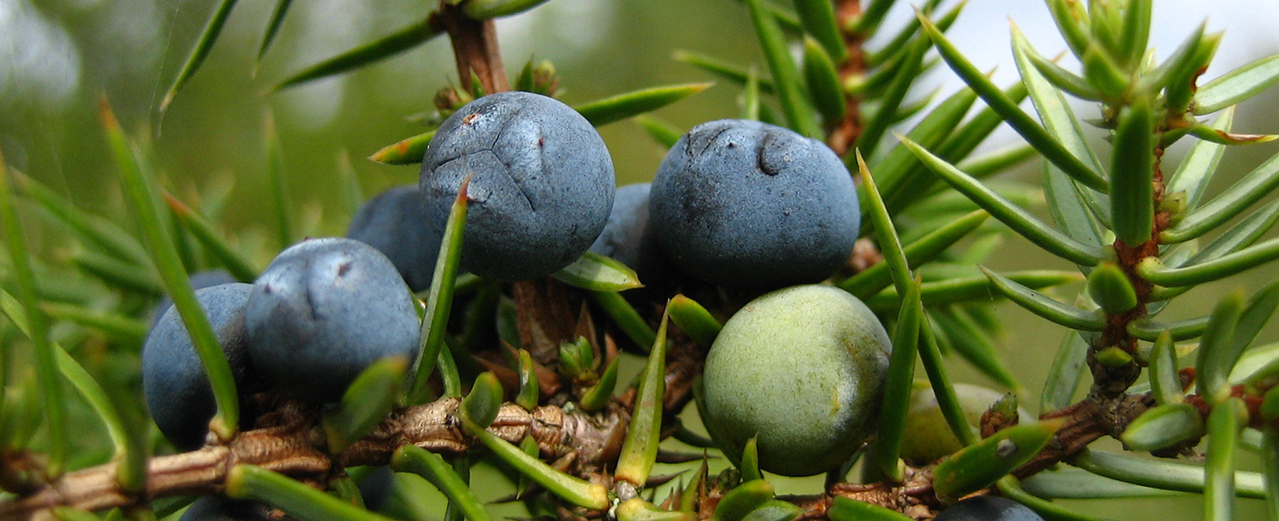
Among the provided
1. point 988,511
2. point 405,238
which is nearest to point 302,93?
point 405,238

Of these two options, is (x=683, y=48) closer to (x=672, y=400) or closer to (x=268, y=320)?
(x=672, y=400)

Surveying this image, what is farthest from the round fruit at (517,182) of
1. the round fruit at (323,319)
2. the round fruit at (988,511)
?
the round fruit at (988,511)

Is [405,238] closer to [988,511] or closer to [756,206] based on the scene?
[756,206]

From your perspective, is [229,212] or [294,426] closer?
[294,426]

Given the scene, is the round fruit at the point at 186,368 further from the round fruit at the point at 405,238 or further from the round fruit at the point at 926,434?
the round fruit at the point at 926,434

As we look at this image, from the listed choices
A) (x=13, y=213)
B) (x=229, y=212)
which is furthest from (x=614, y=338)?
(x=229, y=212)

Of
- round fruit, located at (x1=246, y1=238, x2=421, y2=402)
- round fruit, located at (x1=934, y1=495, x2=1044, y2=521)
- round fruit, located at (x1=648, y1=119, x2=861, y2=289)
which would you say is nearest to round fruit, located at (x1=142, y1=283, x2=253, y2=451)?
round fruit, located at (x1=246, y1=238, x2=421, y2=402)

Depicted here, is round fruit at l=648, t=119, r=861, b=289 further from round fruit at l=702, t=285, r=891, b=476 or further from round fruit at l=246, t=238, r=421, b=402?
round fruit at l=246, t=238, r=421, b=402
